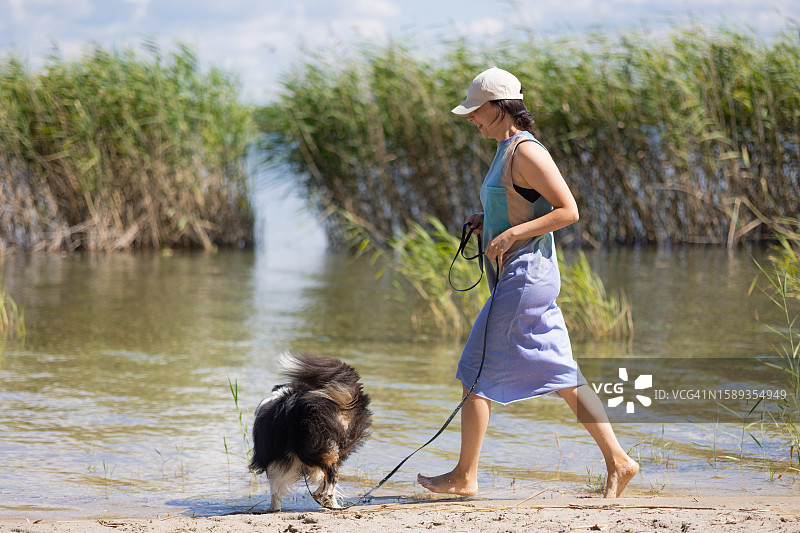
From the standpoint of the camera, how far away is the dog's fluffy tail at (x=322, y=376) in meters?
3.48

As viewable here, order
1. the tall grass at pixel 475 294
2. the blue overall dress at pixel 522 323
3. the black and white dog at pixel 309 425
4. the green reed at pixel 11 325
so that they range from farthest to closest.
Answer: the green reed at pixel 11 325 < the tall grass at pixel 475 294 < the blue overall dress at pixel 522 323 < the black and white dog at pixel 309 425

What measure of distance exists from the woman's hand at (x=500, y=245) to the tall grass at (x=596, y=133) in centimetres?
1196

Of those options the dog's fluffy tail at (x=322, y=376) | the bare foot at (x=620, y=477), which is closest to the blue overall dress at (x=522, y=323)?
the bare foot at (x=620, y=477)

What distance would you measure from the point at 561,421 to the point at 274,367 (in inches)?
102

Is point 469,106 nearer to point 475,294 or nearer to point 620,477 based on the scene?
point 620,477

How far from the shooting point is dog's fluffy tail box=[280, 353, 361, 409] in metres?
3.48

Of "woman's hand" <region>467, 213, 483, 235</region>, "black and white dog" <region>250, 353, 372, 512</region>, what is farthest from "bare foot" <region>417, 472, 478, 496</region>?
"woman's hand" <region>467, 213, 483, 235</region>

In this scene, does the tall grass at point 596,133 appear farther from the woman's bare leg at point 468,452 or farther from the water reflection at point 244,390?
the woman's bare leg at point 468,452

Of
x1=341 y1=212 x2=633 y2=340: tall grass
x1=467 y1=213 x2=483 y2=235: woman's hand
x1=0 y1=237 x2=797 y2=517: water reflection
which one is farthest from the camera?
x1=341 y1=212 x2=633 y2=340: tall grass

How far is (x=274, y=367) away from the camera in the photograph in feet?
23.2

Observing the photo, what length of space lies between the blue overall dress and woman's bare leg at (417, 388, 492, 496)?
81mm

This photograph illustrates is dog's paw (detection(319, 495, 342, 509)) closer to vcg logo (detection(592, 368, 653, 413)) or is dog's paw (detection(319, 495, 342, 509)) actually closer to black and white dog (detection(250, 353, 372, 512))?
black and white dog (detection(250, 353, 372, 512))

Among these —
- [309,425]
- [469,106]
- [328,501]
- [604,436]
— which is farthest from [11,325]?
[604,436]

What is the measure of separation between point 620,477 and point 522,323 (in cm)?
75
